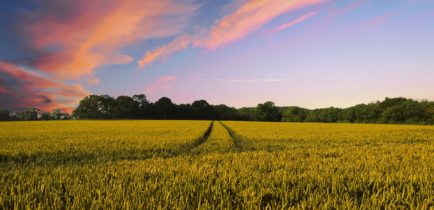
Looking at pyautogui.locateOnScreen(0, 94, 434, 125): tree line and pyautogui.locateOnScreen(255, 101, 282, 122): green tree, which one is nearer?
pyautogui.locateOnScreen(0, 94, 434, 125): tree line

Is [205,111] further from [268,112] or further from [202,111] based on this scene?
[268,112]

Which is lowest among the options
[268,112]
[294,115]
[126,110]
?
[294,115]

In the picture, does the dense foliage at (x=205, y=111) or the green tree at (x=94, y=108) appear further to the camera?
the green tree at (x=94, y=108)

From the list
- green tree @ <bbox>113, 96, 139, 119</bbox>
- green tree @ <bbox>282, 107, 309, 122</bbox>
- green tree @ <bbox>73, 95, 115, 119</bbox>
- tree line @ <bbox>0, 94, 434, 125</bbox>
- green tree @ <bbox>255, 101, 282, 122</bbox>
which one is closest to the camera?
tree line @ <bbox>0, 94, 434, 125</bbox>

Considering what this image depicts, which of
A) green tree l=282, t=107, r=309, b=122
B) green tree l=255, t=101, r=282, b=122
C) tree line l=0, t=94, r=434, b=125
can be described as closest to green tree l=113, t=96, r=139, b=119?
tree line l=0, t=94, r=434, b=125

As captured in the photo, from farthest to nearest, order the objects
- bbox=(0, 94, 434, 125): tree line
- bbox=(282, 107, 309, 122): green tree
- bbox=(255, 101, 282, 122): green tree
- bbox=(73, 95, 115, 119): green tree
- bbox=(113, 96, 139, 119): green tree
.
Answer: bbox=(282, 107, 309, 122): green tree < bbox=(255, 101, 282, 122): green tree < bbox=(73, 95, 115, 119): green tree < bbox=(113, 96, 139, 119): green tree < bbox=(0, 94, 434, 125): tree line

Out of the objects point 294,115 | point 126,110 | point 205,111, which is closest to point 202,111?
point 205,111

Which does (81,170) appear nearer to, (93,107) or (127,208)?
(127,208)

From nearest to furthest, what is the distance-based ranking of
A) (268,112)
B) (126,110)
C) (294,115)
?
(126,110) → (294,115) → (268,112)

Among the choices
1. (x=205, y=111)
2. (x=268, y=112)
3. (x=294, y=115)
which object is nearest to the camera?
(x=205, y=111)

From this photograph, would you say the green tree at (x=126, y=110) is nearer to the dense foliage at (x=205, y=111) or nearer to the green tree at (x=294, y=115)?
the dense foliage at (x=205, y=111)

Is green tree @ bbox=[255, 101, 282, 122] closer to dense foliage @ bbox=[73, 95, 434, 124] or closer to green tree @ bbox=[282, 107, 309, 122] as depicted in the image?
dense foliage @ bbox=[73, 95, 434, 124]

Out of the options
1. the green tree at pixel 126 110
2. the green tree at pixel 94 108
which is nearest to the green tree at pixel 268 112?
the green tree at pixel 126 110

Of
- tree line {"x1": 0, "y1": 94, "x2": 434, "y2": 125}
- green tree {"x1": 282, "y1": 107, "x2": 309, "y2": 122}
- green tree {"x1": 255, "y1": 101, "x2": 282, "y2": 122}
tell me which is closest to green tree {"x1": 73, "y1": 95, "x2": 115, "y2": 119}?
tree line {"x1": 0, "y1": 94, "x2": 434, "y2": 125}
